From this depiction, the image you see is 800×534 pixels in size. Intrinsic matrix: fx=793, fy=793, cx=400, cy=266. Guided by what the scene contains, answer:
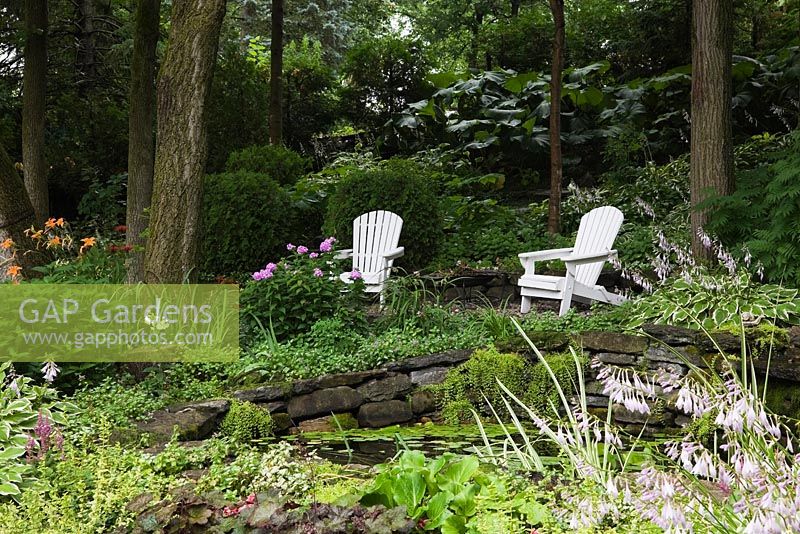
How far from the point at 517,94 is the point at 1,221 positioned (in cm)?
718

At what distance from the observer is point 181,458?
2996 mm

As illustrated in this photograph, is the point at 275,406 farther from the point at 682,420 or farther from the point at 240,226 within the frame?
the point at 240,226

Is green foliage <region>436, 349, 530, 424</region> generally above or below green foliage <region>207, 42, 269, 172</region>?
below

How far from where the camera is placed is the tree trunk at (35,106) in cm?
784

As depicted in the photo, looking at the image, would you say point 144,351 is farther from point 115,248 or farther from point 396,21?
point 396,21

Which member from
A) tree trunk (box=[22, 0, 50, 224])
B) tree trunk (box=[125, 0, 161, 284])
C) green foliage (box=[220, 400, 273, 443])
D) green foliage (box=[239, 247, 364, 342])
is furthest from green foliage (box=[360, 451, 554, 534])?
tree trunk (box=[22, 0, 50, 224])

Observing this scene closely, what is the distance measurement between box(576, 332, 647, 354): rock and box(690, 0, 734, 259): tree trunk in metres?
1.72

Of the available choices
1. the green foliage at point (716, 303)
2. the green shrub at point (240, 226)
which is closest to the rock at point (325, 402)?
the green foliage at point (716, 303)

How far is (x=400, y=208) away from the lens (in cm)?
725

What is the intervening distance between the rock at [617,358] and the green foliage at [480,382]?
439mm

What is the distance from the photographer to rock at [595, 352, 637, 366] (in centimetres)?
446

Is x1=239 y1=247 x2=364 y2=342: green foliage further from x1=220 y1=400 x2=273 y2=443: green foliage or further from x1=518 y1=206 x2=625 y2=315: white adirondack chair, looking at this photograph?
x1=518 y1=206 x2=625 y2=315: white adirondack chair

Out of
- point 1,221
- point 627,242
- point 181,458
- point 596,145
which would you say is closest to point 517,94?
point 596,145

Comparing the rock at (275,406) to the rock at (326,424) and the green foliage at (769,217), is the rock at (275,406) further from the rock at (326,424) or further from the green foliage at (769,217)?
the green foliage at (769,217)
